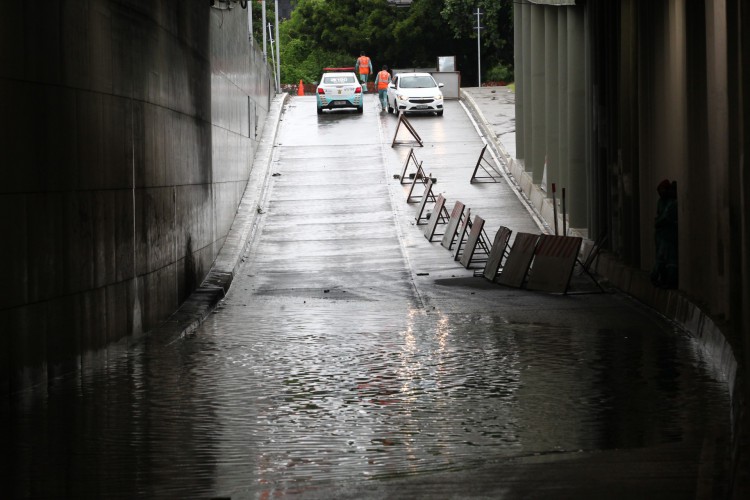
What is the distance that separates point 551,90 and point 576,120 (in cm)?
415

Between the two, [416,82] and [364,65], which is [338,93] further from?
[364,65]

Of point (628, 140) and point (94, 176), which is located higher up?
point (628, 140)

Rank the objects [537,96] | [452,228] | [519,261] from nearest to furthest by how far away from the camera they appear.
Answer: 1. [519,261]
2. [452,228]
3. [537,96]

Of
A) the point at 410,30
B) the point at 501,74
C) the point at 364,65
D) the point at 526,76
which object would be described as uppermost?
the point at 410,30

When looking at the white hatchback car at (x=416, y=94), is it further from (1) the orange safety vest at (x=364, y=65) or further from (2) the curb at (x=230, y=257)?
(1) the orange safety vest at (x=364, y=65)

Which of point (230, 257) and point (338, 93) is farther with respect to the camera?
point (338, 93)

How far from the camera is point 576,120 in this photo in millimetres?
28109

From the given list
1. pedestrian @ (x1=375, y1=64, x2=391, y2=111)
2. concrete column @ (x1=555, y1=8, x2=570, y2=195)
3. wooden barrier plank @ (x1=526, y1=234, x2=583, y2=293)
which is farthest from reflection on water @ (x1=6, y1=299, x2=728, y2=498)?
pedestrian @ (x1=375, y1=64, x2=391, y2=111)

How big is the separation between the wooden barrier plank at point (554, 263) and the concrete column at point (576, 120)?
6.46 meters

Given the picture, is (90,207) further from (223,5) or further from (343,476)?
(223,5)

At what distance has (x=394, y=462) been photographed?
28.6ft

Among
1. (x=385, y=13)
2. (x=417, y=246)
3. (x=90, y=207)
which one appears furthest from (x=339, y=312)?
(x=385, y=13)

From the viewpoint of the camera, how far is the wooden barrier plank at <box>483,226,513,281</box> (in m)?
22.4

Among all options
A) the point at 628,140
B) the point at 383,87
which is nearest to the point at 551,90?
the point at 628,140
